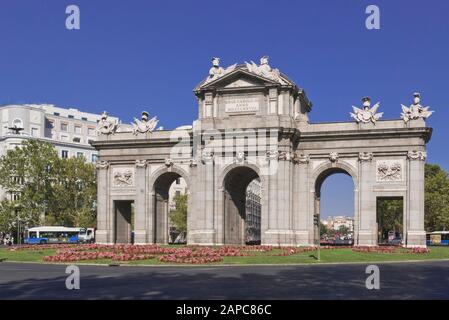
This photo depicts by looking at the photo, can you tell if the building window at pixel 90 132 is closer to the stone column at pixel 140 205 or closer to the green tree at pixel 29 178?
the green tree at pixel 29 178

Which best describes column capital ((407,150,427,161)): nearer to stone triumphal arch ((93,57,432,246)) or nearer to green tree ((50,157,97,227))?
stone triumphal arch ((93,57,432,246))

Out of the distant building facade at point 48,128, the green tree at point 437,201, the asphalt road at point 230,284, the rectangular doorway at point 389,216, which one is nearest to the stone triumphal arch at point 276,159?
the asphalt road at point 230,284

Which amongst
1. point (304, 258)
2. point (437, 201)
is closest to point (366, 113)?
point (304, 258)

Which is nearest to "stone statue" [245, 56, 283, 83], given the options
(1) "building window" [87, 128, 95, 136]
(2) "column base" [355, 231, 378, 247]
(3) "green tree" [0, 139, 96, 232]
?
(2) "column base" [355, 231, 378, 247]

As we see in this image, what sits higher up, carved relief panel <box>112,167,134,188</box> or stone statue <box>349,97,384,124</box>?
stone statue <box>349,97,384,124</box>

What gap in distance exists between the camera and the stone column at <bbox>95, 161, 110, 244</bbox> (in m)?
74.9

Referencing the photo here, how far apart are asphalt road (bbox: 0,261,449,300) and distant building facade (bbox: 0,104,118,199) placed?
97.8 meters

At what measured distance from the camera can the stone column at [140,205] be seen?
7362 centimetres

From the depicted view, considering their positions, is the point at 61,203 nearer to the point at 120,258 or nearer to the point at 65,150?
the point at 65,150

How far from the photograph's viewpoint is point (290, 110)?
6806cm

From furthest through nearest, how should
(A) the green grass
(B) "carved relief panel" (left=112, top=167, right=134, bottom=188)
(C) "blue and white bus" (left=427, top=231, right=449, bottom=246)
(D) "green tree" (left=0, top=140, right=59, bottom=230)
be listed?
(D) "green tree" (left=0, top=140, right=59, bottom=230)
(C) "blue and white bus" (left=427, top=231, right=449, bottom=246)
(B) "carved relief panel" (left=112, top=167, right=134, bottom=188)
(A) the green grass

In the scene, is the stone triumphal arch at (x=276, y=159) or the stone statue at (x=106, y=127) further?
the stone statue at (x=106, y=127)

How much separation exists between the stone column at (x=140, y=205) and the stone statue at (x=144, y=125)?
3.66 meters
